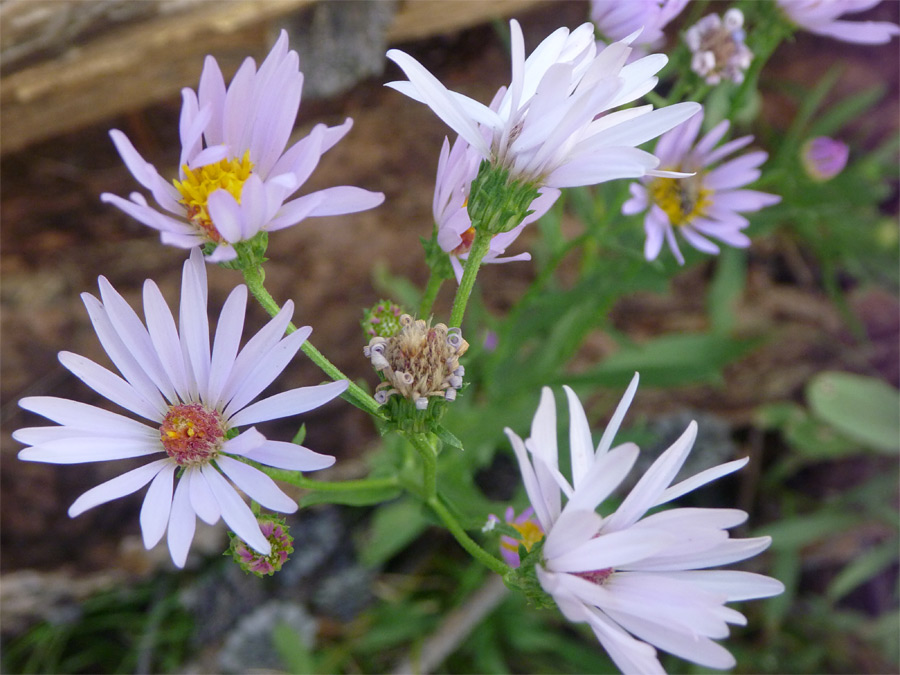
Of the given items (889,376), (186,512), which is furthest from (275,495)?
(889,376)

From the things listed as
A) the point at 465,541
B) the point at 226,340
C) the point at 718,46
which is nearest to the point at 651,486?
the point at 465,541

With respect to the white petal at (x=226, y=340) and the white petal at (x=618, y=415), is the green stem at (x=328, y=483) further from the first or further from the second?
the white petal at (x=618, y=415)

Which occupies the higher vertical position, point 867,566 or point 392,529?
point 392,529

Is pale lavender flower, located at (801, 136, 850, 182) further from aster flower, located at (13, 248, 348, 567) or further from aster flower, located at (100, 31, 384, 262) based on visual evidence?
aster flower, located at (13, 248, 348, 567)

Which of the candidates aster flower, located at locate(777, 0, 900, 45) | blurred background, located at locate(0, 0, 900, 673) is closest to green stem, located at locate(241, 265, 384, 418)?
blurred background, located at locate(0, 0, 900, 673)

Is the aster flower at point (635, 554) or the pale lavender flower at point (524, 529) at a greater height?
the aster flower at point (635, 554)

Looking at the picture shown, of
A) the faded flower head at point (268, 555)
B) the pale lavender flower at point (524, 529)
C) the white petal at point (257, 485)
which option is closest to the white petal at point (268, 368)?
the white petal at point (257, 485)

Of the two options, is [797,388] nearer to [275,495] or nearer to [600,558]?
[600,558]

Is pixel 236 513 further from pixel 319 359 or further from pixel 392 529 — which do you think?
pixel 392 529
